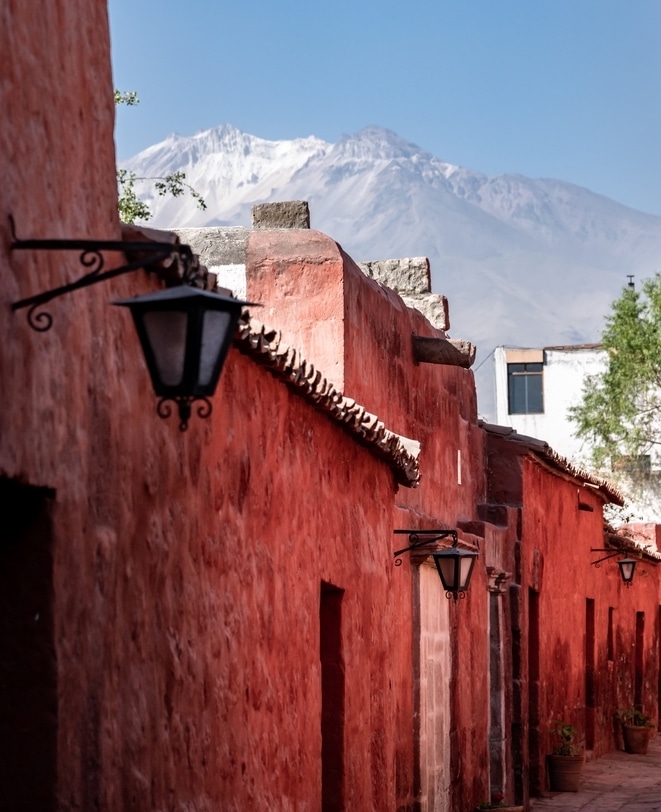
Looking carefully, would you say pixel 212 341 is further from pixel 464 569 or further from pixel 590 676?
pixel 590 676

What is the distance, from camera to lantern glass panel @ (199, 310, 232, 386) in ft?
15.8

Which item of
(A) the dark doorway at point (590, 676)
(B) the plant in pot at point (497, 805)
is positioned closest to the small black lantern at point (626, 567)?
(A) the dark doorway at point (590, 676)

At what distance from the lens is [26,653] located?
4961 mm

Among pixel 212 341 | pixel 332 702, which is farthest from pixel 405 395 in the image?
pixel 212 341

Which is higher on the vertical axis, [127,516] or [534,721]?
[127,516]

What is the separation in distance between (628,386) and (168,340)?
36.2 meters

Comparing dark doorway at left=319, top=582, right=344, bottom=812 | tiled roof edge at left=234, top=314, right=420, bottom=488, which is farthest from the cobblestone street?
dark doorway at left=319, top=582, right=344, bottom=812

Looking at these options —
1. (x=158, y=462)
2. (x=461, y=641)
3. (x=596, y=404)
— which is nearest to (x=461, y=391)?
(x=461, y=641)

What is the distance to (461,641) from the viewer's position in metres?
15.2

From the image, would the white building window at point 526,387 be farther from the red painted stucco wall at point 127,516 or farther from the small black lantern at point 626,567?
the red painted stucco wall at point 127,516

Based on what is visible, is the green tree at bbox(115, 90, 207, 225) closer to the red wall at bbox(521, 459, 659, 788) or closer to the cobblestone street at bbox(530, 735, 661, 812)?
the red wall at bbox(521, 459, 659, 788)

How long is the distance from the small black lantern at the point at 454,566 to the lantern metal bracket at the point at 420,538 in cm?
11

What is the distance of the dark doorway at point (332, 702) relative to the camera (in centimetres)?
956

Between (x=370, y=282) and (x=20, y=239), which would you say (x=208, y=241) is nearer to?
(x=370, y=282)
